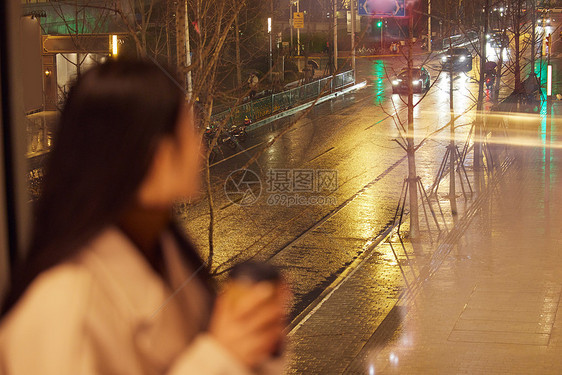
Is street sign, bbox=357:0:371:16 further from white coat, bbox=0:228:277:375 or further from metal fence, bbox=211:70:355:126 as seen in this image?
white coat, bbox=0:228:277:375

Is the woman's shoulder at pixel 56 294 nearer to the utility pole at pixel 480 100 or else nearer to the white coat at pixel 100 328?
the white coat at pixel 100 328

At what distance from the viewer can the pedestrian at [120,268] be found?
4.01 ft

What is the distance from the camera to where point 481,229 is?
13539 millimetres

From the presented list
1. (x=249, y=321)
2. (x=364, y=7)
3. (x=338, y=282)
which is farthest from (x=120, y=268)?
(x=364, y=7)

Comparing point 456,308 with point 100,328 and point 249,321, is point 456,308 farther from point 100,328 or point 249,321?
point 100,328

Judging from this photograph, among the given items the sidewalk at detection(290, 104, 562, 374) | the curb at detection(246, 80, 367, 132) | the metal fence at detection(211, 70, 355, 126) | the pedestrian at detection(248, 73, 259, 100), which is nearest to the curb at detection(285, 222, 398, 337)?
the sidewalk at detection(290, 104, 562, 374)

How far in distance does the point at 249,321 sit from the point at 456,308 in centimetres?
836

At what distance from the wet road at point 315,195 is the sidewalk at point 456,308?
0.72m

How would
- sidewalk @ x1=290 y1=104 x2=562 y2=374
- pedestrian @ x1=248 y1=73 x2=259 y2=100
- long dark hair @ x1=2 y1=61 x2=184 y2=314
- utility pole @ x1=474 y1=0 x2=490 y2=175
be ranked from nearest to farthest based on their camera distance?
1. long dark hair @ x1=2 y1=61 x2=184 y2=314
2. sidewalk @ x1=290 y1=104 x2=562 y2=374
3. pedestrian @ x1=248 y1=73 x2=259 y2=100
4. utility pole @ x1=474 y1=0 x2=490 y2=175

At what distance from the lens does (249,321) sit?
4.18 feet

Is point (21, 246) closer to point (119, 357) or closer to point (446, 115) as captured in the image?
point (119, 357)

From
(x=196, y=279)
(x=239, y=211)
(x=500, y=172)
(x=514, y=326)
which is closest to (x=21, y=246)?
(x=196, y=279)

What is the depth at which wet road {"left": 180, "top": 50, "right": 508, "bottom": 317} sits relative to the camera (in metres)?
12.9

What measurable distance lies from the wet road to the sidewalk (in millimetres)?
725
